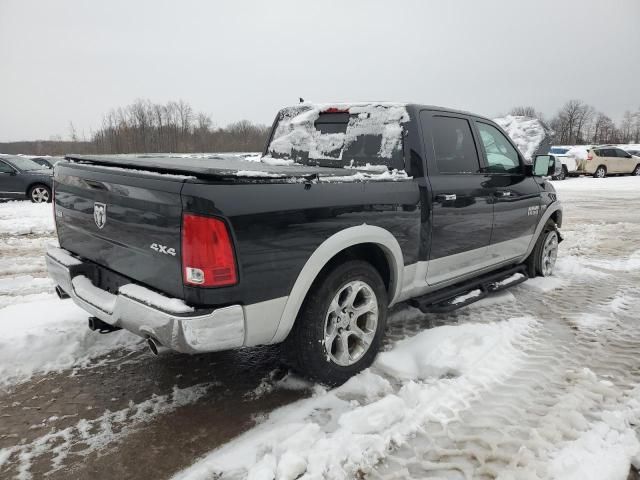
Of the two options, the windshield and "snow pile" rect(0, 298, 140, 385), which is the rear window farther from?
the windshield

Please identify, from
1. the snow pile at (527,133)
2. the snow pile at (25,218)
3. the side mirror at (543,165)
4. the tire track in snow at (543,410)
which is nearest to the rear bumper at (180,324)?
the tire track in snow at (543,410)

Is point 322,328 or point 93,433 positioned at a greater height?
A: point 322,328

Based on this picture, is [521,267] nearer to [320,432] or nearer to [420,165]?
[420,165]

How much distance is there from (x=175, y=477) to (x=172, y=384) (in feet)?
3.02

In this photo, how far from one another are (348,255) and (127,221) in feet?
4.56

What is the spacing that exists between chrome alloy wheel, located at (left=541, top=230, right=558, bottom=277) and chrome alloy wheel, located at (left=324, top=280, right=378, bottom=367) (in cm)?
336

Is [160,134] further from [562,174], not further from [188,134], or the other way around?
[562,174]

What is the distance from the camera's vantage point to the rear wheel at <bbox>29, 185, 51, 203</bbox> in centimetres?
A: 1280

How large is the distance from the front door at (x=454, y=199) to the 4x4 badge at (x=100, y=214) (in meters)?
2.30

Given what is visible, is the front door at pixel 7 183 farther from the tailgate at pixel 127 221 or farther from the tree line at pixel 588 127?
the tree line at pixel 588 127

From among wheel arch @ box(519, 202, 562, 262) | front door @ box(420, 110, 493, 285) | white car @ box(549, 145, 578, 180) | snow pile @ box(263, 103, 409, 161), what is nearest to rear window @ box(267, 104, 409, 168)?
snow pile @ box(263, 103, 409, 161)

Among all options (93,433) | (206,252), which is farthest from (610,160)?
(93,433)

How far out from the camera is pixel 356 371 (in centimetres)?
306

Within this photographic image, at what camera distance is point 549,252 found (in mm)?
5664
